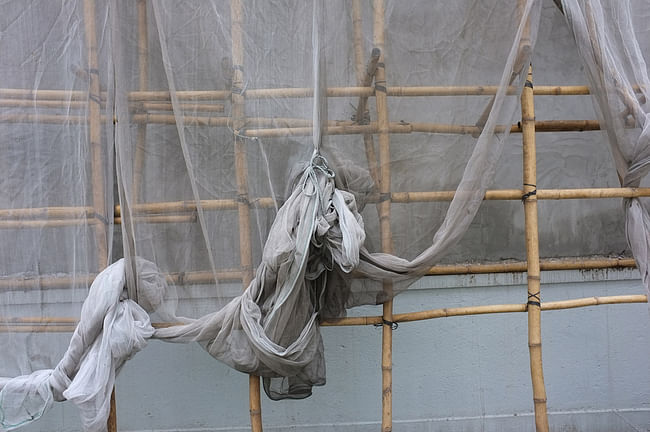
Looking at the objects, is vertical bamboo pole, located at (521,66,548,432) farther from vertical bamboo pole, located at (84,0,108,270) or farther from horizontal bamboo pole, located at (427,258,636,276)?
vertical bamboo pole, located at (84,0,108,270)

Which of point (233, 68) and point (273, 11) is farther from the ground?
point (273, 11)

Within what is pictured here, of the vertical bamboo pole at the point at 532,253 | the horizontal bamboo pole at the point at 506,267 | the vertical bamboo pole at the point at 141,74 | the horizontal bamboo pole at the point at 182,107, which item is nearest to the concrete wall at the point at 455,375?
the horizontal bamboo pole at the point at 506,267

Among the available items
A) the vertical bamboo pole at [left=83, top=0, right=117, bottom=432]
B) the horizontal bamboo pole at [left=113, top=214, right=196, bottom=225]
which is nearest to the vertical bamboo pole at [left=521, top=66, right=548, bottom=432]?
the horizontal bamboo pole at [left=113, top=214, right=196, bottom=225]

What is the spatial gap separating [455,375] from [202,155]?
5.59 feet

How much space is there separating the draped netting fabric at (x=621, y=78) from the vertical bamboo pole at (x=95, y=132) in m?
1.84

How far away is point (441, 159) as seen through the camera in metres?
2.35

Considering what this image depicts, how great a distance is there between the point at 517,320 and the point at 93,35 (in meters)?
2.37

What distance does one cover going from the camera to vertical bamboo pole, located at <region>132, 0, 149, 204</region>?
2266 mm

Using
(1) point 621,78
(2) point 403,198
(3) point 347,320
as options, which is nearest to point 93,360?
(3) point 347,320

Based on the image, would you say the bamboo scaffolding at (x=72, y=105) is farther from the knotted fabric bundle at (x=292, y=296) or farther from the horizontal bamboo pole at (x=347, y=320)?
the horizontal bamboo pole at (x=347, y=320)

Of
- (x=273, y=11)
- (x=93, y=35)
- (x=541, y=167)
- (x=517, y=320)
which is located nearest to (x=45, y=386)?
(x=93, y=35)

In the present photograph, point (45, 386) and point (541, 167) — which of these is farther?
point (541, 167)

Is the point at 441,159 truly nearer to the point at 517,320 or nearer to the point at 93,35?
the point at 517,320

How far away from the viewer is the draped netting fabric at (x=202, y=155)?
88.0 inches
